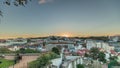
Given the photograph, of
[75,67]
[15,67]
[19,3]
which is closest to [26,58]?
[15,67]

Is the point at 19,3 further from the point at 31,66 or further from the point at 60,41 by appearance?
the point at 60,41

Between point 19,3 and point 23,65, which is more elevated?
point 19,3

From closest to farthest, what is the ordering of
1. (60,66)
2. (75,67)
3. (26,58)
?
(60,66)
(75,67)
(26,58)

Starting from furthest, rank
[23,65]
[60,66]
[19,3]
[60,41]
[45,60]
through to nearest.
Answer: [60,41], [23,65], [60,66], [45,60], [19,3]

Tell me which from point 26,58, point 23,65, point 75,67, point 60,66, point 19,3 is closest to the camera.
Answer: point 19,3

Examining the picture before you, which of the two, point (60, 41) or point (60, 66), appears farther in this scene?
point (60, 41)

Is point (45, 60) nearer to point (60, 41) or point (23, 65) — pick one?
point (23, 65)

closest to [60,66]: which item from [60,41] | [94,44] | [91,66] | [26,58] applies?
[91,66]

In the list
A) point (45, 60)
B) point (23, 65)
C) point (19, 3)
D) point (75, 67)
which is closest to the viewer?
point (19, 3)

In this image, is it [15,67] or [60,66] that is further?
[15,67]
